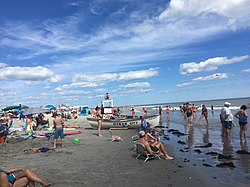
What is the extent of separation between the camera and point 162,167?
707 centimetres

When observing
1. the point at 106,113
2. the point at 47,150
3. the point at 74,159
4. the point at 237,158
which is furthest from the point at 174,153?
the point at 106,113

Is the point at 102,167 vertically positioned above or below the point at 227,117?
below

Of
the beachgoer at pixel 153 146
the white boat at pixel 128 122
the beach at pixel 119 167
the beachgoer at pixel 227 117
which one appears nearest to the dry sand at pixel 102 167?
the beach at pixel 119 167

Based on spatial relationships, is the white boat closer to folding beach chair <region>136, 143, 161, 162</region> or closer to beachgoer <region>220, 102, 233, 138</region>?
beachgoer <region>220, 102, 233, 138</region>

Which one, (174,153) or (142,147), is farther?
(174,153)

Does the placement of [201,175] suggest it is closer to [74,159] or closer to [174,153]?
[174,153]

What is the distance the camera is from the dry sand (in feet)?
19.2

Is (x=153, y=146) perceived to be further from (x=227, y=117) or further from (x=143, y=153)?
(x=227, y=117)

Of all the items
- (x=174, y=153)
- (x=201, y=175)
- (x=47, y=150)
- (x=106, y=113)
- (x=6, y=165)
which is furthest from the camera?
(x=106, y=113)

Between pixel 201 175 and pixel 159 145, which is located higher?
pixel 159 145

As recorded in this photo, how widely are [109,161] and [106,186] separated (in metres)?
2.43

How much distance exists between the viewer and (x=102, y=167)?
284 inches

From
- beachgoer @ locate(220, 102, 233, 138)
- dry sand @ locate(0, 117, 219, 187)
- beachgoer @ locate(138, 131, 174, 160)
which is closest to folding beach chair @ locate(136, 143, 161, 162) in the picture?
beachgoer @ locate(138, 131, 174, 160)

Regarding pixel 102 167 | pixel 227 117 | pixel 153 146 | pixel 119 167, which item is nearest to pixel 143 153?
pixel 153 146
